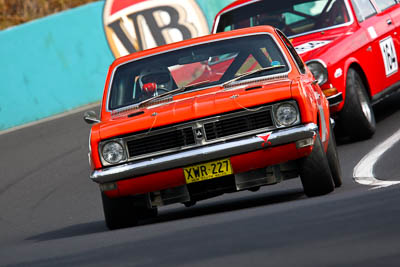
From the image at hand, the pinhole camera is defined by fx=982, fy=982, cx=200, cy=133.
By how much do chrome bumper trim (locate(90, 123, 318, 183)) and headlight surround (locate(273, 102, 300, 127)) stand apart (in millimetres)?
68

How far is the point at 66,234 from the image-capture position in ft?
26.8

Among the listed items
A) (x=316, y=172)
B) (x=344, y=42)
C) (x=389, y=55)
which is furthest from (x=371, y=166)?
(x=389, y=55)

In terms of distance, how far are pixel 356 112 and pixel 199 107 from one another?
379cm

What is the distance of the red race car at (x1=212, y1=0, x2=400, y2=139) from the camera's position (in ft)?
34.6

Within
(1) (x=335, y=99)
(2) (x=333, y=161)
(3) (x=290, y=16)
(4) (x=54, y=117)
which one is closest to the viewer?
(2) (x=333, y=161)

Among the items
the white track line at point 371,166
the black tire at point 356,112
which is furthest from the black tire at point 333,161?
the black tire at point 356,112

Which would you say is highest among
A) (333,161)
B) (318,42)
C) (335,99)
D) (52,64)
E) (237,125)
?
(237,125)

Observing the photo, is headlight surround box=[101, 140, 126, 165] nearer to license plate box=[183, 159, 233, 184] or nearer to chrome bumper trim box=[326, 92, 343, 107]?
license plate box=[183, 159, 233, 184]

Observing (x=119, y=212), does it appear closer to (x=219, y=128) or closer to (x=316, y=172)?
(x=219, y=128)

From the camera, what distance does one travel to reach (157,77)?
8336mm

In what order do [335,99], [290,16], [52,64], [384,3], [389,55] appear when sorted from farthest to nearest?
[52,64] < [384,3] < [290,16] < [389,55] < [335,99]

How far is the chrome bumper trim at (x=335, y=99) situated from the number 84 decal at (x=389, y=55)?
141 centimetres

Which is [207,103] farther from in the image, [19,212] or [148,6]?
[148,6]

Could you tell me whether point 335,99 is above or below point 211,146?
below
